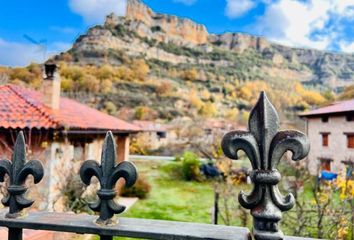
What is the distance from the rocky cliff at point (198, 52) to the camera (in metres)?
71.1

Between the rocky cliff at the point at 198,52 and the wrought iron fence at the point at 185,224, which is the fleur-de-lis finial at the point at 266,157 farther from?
the rocky cliff at the point at 198,52

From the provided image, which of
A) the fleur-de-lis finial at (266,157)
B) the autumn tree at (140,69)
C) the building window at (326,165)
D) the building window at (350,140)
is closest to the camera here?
the fleur-de-lis finial at (266,157)

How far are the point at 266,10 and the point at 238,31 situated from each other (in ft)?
77.4

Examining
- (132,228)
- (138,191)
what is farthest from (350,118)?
(132,228)

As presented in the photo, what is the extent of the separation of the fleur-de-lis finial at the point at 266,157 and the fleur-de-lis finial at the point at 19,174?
74 cm

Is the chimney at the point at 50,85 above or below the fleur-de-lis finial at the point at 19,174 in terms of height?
above

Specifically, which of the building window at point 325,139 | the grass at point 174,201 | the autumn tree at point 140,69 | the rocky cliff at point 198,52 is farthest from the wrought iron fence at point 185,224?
the rocky cliff at point 198,52

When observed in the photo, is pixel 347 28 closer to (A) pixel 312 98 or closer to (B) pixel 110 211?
(A) pixel 312 98

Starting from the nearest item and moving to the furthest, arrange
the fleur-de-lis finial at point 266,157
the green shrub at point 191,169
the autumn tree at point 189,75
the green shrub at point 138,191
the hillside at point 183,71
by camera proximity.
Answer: the fleur-de-lis finial at point 266,157
the green shrub at point 138,191
the green shrub at point 191,169
the hillside at point 183,71
the autumn tree at point 189,75

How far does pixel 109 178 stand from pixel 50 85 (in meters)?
9.06

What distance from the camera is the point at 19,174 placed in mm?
1136

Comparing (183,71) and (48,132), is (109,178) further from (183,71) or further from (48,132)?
(183,71)

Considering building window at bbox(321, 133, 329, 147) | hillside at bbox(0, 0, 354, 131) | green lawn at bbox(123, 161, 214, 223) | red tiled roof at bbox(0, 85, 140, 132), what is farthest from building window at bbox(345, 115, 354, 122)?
red tiled roof at bbox(0, 85, 140, 132)

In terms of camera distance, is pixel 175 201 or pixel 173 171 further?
pixel 173 171
